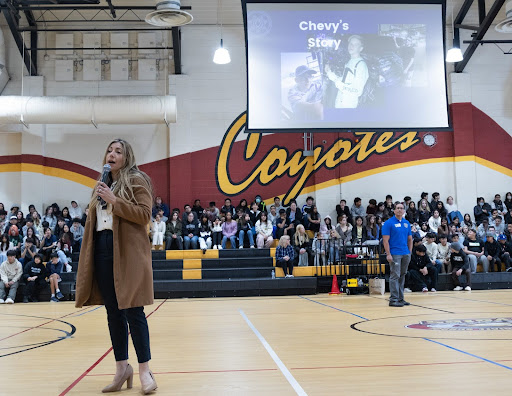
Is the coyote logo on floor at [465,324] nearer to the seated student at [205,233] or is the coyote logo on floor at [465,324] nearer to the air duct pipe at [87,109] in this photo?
the seated student at [205,233]

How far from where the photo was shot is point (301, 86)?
12773mm

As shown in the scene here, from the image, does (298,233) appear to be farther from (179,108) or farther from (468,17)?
(468,17)

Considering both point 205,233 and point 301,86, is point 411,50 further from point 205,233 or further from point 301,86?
point 205,233

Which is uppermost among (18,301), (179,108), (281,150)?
(179,108)

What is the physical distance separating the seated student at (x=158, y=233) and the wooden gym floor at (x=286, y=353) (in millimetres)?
7890

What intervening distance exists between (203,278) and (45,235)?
430 centimetres

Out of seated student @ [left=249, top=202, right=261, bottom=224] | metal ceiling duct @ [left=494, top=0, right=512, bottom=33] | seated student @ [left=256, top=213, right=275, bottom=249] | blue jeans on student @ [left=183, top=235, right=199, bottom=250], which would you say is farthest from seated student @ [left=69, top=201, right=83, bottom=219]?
metal ceiling duct @ [left=494, top=0, right=512, bottom=33]

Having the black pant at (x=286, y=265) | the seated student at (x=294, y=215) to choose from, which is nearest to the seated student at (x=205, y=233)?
the seated student at (x=294, y=215)

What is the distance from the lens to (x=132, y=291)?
339 centimetres

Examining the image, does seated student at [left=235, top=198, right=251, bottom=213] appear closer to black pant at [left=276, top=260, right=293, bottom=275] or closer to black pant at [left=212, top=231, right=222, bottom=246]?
black pant at [left=212, top=231, right=222, bottom=246]

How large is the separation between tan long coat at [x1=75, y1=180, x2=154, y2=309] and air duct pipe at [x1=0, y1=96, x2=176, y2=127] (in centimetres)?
1379

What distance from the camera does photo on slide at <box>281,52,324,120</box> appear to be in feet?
41.8

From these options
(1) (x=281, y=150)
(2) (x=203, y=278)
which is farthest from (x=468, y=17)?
(2) (x=203, y=278)

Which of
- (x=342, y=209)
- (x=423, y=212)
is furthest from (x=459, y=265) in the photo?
(x=342, y=209)
